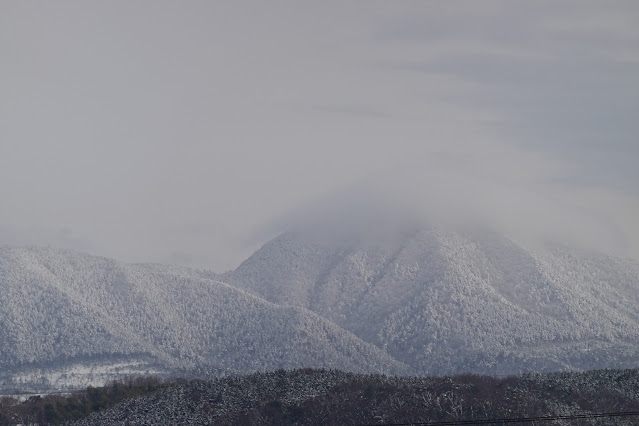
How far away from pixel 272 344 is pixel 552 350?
55.8m

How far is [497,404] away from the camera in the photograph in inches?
2982

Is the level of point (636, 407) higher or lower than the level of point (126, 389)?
higher

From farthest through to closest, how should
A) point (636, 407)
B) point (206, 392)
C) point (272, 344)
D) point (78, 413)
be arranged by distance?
point (272, 344) < point (78, 413) < point (206, 392) < point (636, 407)

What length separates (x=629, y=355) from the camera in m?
183

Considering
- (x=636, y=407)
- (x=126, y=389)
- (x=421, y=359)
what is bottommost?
(x=421, y=359)

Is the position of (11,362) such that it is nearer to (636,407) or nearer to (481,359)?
(481,359)

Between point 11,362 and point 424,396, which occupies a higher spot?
point 424,396

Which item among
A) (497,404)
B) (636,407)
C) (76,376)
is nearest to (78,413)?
(497,404)

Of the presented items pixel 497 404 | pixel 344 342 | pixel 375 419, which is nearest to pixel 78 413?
pixel 375 419

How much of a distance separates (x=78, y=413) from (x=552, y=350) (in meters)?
117

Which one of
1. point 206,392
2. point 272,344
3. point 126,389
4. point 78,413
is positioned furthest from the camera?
point 272,344

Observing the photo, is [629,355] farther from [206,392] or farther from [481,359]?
[206,392]

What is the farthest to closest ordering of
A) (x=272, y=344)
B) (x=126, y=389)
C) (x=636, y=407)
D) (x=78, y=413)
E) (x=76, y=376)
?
(x=272, y=344)
(x=76, y=376)
(x=126, y=389)
(x=78, y=413)
(x=636, y=407)

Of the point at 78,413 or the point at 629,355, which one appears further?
the point at 629,355
